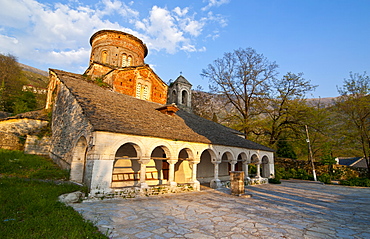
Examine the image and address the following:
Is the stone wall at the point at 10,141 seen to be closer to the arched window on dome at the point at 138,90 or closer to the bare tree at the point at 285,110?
the arched window on dome at the point at 138,90

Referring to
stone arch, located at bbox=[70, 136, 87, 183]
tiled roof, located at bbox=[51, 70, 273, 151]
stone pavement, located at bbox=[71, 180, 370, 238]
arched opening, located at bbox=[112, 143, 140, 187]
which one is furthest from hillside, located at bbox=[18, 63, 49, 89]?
stone pavement, located at bbox=[71, 180, 370, 238]

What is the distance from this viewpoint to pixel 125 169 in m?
11.4

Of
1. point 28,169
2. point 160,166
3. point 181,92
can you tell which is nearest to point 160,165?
point 160,166

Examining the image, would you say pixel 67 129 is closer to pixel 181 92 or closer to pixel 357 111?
pixel 181 92

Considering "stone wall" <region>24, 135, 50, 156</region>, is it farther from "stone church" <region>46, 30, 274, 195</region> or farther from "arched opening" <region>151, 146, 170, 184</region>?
"arched opening" <region>151, 146, 170, 184</region>

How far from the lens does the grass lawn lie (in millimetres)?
3811

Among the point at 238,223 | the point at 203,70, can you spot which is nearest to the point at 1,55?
the point at 203,70

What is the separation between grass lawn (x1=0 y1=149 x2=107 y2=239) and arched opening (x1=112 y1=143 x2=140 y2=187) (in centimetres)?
311

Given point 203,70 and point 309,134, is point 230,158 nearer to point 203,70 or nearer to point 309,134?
point 309,134

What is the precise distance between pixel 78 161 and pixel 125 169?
9.15 ft

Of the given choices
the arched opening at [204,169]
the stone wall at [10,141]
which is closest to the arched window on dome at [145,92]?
the arched opening at [204,169]

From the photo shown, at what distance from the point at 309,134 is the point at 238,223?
842 inches

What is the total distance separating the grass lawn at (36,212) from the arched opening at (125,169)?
3.11m

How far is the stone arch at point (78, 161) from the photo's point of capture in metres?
9.21
